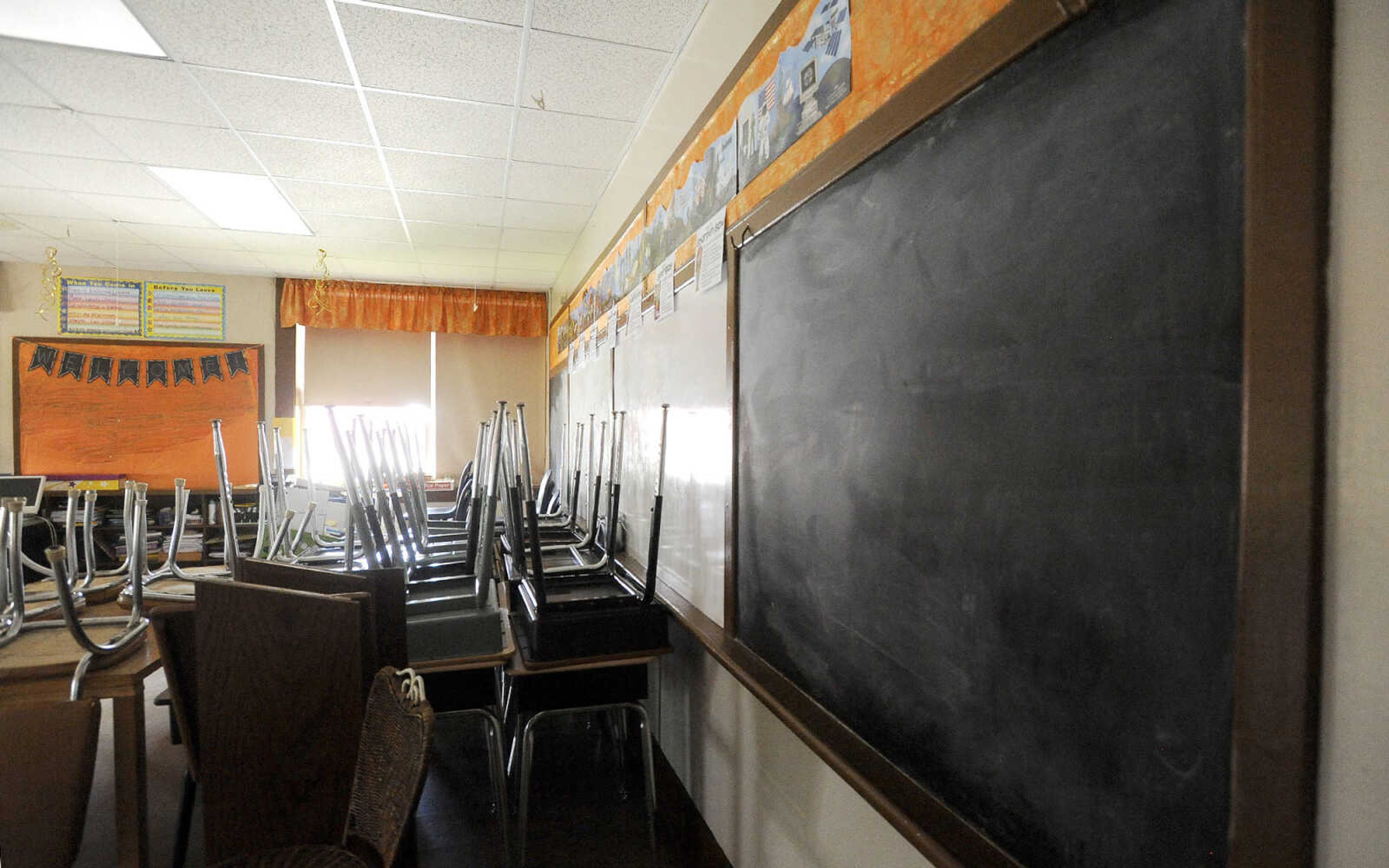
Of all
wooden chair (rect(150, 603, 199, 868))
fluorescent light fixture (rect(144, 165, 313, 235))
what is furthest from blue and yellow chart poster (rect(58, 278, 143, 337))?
wooden chair (rect(150, 603, 199, 868))

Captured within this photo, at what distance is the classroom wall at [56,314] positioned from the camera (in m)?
5.22

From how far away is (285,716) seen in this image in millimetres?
1189

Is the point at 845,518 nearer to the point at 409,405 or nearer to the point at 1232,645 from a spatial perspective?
the point at 1232,645

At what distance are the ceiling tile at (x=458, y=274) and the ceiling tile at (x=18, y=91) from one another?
8.64 feet

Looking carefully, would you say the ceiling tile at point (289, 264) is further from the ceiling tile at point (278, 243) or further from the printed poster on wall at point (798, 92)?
the printed poster on wall at point (798, 92)

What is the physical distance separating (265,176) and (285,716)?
3308 millimetres

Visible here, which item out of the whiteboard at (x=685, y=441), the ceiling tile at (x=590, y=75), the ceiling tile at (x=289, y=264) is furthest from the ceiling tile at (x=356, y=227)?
the whiteboard at (x=685, y=441)

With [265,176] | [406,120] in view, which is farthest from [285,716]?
[265,176]

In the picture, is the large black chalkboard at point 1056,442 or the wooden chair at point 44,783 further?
the wooden chair at point 44,783

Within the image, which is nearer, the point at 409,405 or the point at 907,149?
the point at 907,149

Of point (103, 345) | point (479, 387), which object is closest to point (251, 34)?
point (479, 387)

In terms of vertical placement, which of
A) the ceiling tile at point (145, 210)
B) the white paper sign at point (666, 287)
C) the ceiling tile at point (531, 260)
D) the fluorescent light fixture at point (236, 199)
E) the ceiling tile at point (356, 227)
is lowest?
the white paper sign at point (666, 287)

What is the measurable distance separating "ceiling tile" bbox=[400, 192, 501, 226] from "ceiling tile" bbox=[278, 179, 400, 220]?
10 centimetres

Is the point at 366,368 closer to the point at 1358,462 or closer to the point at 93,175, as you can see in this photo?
the point at 93,175
